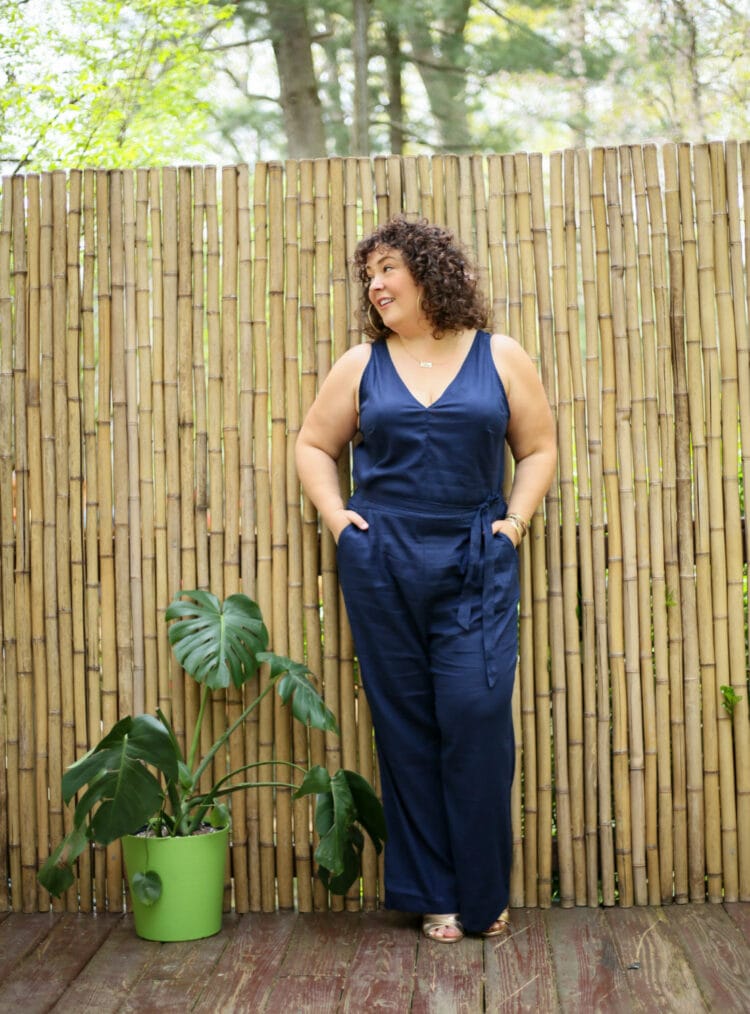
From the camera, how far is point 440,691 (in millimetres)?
2660

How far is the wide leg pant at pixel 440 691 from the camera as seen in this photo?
8.68ft

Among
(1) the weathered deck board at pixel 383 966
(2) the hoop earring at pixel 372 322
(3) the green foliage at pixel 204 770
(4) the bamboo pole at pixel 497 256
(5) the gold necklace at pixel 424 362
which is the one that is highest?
(4) the bamboo pole at pixel 497 256

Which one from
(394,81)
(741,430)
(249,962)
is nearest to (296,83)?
(394,81)

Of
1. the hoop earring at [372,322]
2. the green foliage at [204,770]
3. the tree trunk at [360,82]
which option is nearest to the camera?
the green foliage at [204,770]

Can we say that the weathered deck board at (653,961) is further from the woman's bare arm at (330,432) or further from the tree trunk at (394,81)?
the tree trunk at (394,81)

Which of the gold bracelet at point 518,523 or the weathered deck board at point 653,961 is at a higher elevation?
the gold bracelet at point 518,523

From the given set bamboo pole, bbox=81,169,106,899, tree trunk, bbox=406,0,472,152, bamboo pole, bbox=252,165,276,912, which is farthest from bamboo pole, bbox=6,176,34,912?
tree trunk, bbox=406,0,472,152

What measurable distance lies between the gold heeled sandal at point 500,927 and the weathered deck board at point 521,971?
2cm

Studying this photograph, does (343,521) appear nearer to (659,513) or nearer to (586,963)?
(659,513)

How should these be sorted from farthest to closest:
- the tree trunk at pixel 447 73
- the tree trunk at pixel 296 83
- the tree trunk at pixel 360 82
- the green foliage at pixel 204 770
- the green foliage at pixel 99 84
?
the tree trunk at pixel 447 73 < the tree trunk at pixel 296 83 < the tree trunk at pixel 360 82 < the green foliage at pixel 99 84 < the green foliage at pixel 204 770

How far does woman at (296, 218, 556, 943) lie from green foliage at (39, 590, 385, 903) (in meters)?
0.14

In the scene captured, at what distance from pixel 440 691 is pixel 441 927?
58 centimetres

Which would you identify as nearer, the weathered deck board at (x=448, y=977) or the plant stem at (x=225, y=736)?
the weathered deck board at (x=448, y=977)

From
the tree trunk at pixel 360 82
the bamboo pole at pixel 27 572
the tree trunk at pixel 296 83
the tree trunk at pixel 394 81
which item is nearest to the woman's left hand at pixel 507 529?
the bamboo pole at pixel 27 572
